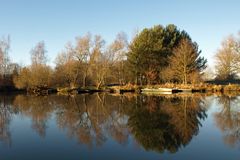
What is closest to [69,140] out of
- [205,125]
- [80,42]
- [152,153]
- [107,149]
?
[107,149]

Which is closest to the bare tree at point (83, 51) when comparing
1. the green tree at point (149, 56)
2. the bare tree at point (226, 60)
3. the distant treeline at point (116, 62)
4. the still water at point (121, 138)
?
the distant treeline at point (116, 62)

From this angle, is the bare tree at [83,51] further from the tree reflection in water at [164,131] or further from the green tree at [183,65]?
the tree reflection in water at [164,131]

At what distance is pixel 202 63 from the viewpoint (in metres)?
47.0

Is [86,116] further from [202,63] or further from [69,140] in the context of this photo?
[202,63]

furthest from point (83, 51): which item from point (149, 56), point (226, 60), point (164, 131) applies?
point (164, 131)

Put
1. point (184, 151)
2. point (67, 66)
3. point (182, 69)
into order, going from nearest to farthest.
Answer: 1. point (184, 151)
2. point (182, 69)
3. point (67, 66)

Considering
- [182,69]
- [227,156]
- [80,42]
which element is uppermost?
[80,42]

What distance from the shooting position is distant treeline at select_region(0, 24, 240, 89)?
43969mm

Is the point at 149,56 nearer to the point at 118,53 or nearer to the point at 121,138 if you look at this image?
the point at 118,53

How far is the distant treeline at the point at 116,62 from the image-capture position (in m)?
44.0

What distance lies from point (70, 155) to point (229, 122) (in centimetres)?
801

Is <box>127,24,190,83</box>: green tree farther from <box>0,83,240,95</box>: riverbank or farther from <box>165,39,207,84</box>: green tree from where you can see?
<box>0,83,240,95</box>: riverbank

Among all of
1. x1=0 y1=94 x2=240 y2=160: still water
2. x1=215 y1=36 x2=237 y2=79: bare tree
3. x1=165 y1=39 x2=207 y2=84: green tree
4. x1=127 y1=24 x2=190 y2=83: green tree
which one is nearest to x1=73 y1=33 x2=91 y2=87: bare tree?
x1=127 y1=24 x2=190 y2=83: green tree

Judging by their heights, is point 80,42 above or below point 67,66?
above
